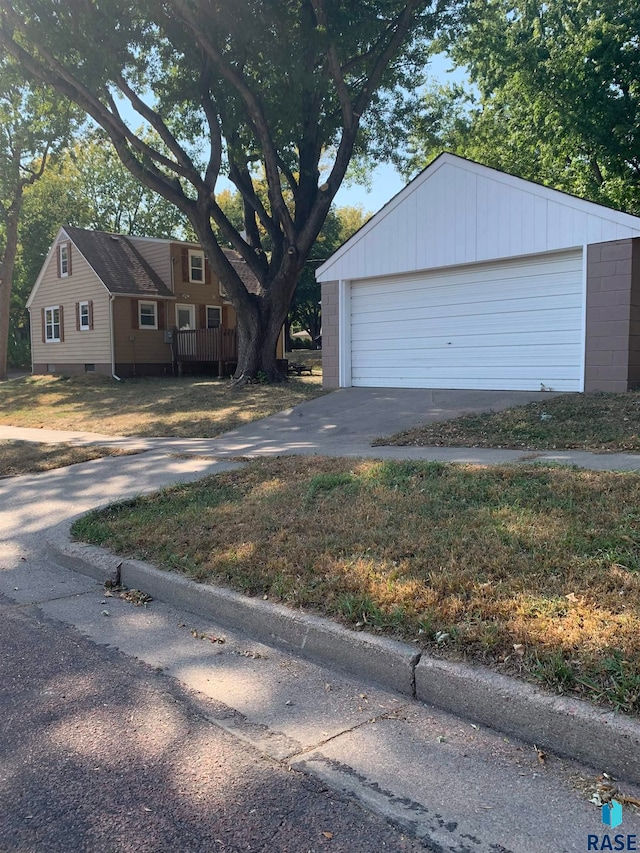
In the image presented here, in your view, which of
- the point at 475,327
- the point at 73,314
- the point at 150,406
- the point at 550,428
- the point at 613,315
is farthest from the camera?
the point at 73,314

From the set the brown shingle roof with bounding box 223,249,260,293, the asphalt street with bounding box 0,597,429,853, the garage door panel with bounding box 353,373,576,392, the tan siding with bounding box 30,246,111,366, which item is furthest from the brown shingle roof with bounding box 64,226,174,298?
the asphalt street with bounding box 0,597,429,853

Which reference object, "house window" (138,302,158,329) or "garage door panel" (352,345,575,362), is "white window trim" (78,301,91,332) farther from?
"garage door panel" (352,345,575,362)

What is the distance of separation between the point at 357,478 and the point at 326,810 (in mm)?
4310

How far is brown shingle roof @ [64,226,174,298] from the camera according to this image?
88.2 ft

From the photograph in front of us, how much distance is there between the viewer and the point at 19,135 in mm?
23781

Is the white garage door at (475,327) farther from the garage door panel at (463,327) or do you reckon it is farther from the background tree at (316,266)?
the background tree at (316,266)

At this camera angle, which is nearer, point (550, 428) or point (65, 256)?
point (550, 428)

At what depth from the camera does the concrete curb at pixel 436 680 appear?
267 centimetres

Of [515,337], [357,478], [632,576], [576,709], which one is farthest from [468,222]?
[576,709]

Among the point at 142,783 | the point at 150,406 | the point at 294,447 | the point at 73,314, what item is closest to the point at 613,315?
the point at 294,447

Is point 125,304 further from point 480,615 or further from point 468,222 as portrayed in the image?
point 480,615

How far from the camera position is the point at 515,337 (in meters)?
13.4

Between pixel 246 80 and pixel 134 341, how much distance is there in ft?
41.1

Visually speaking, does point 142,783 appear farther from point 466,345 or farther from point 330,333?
point 330,333
